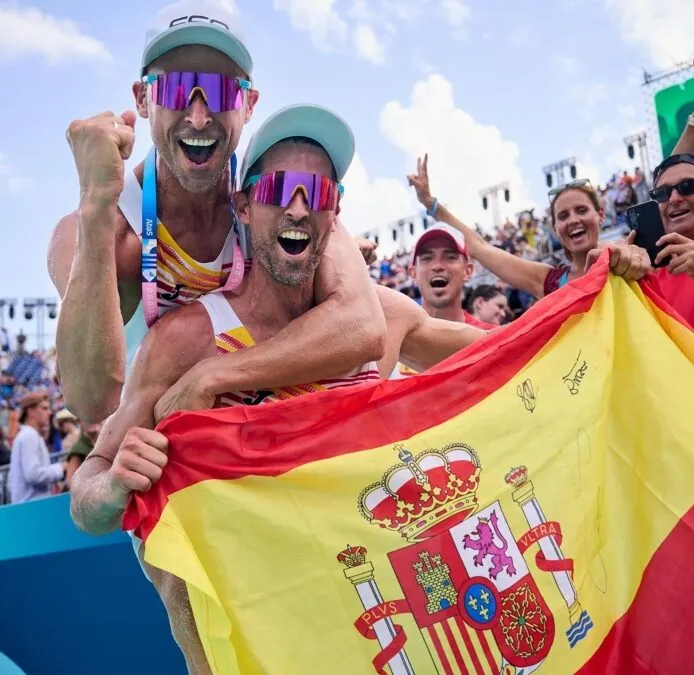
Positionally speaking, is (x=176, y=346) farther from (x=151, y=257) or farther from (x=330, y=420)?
(x=330, y=420)

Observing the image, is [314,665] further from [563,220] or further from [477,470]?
[563,220]

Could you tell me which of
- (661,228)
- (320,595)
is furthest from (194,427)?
(661,228)

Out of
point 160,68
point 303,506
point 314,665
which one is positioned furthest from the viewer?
point 160,68

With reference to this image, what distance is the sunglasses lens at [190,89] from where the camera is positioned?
8.32 ft

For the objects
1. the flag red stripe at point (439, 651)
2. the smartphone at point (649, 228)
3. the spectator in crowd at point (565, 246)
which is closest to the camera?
the flag red stripe at point (439, 651)

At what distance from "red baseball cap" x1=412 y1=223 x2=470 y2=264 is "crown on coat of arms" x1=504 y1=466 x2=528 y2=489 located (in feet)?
10.0

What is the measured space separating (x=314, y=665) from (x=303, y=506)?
0.41 metres

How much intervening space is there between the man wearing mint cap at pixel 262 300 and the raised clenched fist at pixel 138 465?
0.77 feet

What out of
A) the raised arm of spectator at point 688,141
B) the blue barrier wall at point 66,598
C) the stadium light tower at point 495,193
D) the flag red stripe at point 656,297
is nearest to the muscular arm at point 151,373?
the blue barrier wall at point 66,598

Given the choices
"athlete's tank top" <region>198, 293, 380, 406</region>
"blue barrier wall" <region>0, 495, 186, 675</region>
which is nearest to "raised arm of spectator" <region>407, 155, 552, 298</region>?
"athlete's tank top" <region>198, 293, 380, 406</region>

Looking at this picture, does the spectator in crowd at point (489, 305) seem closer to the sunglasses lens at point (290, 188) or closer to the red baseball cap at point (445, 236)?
the red baseball cap at point (445, 236)

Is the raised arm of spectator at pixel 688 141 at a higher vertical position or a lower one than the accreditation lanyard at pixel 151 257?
higher

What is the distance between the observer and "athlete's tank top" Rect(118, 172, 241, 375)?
2680 millimetres

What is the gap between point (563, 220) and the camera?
443 centimetres
